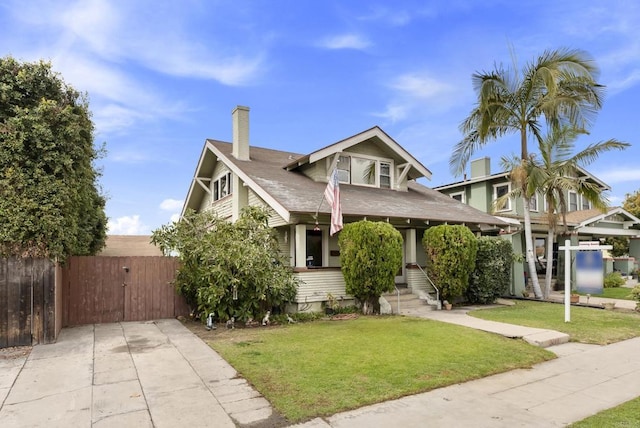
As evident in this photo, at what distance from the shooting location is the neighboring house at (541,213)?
20266 mm

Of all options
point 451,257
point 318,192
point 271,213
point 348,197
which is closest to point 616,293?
point 451,257

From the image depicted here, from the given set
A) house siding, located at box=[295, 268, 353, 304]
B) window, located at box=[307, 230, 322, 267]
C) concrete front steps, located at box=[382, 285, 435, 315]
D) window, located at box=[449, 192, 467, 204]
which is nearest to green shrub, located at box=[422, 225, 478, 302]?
concrete front steps, located at box=[382, 285, 435, 315]

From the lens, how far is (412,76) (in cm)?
1448

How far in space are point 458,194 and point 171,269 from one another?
19.4m

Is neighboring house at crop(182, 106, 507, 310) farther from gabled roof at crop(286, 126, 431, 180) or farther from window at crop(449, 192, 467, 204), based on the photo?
window at crop(449, 192, 467, 204)

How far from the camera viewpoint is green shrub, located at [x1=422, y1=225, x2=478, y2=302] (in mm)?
13352

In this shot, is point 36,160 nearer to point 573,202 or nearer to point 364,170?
point 364,170

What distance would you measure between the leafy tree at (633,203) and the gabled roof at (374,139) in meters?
27.3

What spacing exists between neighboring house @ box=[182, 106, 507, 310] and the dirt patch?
6.66 meters

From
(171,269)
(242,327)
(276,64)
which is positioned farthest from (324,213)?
(276,64)

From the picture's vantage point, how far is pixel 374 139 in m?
17.0

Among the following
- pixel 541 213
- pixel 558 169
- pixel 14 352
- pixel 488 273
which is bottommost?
pixel 14 352

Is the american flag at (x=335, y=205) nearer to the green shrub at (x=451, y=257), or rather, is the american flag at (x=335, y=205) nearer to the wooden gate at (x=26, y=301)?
the green shrub at (x=451, y=257)

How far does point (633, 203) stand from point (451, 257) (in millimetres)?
32046
